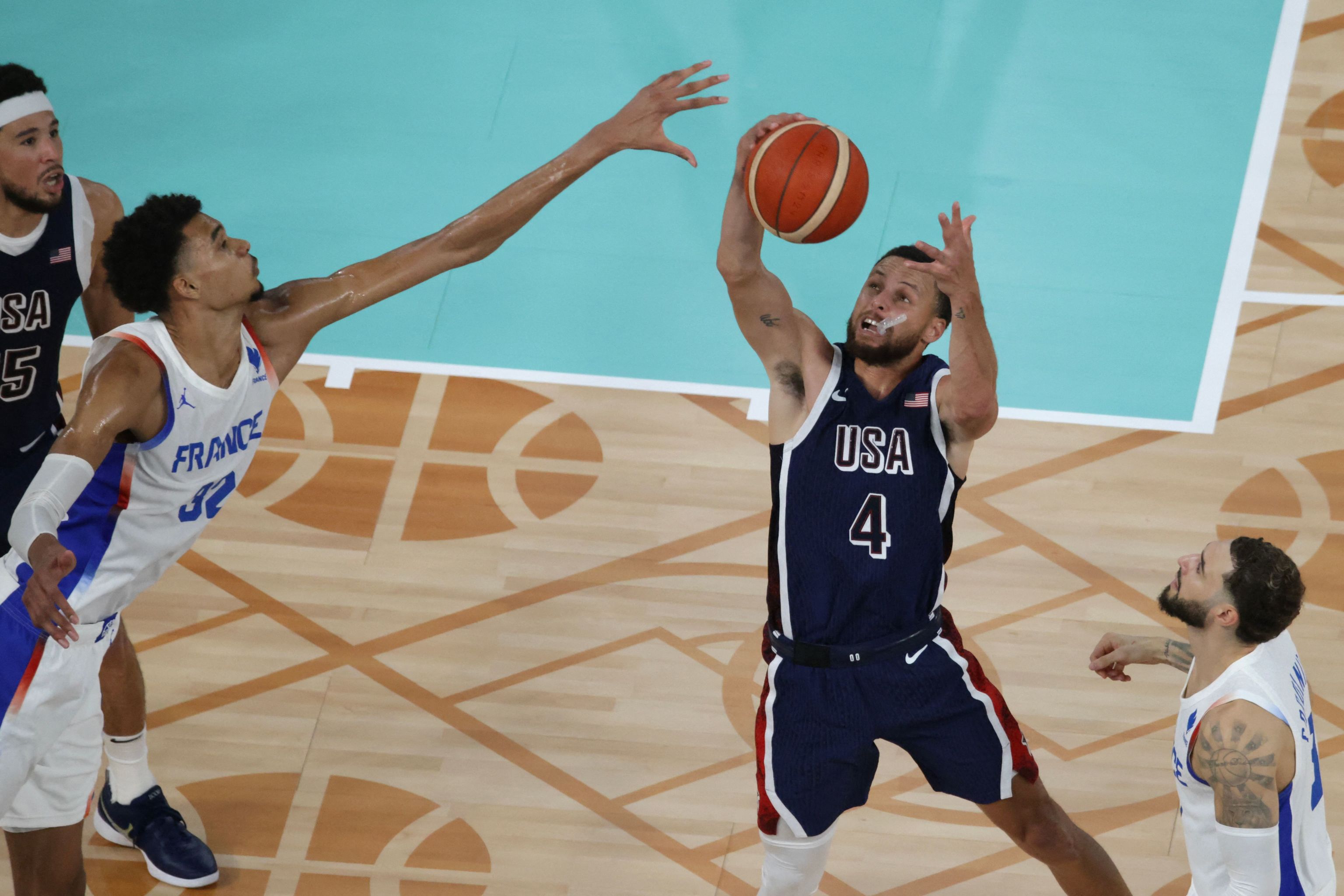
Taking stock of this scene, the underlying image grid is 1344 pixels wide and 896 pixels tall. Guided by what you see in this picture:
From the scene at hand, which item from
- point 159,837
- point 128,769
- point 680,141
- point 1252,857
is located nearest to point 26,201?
point 128,769

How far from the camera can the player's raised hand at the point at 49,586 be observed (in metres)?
3.91

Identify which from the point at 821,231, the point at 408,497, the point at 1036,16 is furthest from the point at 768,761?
the point at 1036,16

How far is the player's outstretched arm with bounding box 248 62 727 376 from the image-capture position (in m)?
4.70

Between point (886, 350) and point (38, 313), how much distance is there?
2610 mm

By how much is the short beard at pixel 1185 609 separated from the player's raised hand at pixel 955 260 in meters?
0.96

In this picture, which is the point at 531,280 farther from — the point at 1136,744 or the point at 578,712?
the point at 1136,744

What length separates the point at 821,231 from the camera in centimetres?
475

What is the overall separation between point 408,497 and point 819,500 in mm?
2711

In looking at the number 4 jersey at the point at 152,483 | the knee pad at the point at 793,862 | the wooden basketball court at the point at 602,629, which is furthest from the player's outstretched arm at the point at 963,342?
the number 4 jersey at the point at 152,483

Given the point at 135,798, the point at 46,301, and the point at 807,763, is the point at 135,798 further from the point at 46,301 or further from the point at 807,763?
the point at 807,763

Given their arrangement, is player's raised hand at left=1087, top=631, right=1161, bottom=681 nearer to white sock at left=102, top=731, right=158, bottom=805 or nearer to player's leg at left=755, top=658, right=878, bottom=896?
player's leg at left=755, top=658, right=878, bottom=896

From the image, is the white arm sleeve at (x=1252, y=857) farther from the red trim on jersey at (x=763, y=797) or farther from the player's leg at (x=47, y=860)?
the player's leg at (x=47, y=860)

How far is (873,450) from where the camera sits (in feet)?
15.3

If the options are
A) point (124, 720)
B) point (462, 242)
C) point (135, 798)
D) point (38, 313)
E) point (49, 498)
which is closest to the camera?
point (49, 498)
